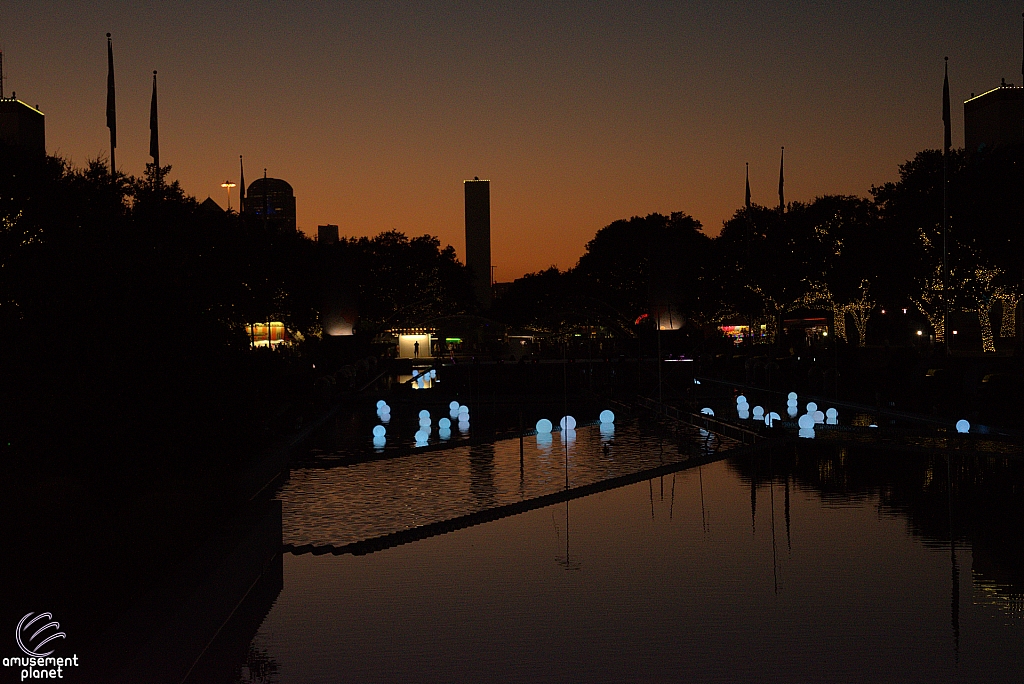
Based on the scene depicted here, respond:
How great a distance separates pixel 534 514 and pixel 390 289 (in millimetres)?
104288

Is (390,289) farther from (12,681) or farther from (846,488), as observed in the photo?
(12,681)

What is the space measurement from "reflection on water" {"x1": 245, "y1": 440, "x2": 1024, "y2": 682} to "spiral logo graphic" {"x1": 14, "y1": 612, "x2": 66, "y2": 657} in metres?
1.95

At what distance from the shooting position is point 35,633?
870 cm

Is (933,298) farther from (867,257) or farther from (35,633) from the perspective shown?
(35,633)

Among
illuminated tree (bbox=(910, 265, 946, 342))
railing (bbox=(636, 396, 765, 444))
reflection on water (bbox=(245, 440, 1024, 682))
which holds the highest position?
illuminated tree (bbox=(910, 265, 946, 342))

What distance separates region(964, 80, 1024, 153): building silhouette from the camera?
107 meters

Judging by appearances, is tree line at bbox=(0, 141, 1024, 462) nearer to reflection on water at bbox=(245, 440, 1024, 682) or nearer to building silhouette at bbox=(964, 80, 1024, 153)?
reflection on water at bbox=(245, 440, 1024, 682)

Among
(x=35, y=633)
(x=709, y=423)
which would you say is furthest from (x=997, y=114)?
(x=35, y=633)

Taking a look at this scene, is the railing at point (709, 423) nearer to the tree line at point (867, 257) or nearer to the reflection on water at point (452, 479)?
the reflection on water at point (452, 479)

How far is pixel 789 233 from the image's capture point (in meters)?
78.6

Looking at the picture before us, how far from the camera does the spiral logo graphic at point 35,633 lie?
848 cm

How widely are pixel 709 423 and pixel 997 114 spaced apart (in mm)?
94443

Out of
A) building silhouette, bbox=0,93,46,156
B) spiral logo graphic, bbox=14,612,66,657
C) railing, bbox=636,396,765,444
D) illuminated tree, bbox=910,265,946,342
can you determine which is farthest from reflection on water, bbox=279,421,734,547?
building silhouette, bbox=0,93,46,156

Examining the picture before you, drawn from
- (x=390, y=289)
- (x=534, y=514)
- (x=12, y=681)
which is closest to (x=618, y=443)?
(x=534, y=514)
